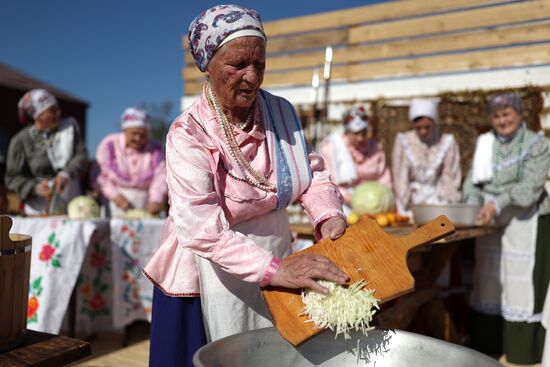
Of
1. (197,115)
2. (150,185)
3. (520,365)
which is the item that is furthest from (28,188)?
(520,365)

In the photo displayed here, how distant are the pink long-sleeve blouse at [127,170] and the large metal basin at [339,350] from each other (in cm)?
358

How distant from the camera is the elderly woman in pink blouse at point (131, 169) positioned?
5020 millimetres

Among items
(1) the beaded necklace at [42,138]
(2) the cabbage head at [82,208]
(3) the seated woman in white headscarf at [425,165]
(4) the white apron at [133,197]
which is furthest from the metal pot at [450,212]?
(1) the beaded necklace at [42,138]

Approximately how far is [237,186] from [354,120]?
10.1ft

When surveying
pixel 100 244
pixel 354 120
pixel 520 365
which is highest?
pixel 354 120

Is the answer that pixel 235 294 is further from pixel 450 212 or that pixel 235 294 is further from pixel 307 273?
pixel 450 212

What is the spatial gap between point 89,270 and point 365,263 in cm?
360

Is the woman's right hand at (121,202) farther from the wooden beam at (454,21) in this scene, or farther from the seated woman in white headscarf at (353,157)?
the wooden beam at (454,21)

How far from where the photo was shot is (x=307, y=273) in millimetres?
1538

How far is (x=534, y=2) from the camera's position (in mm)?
5492

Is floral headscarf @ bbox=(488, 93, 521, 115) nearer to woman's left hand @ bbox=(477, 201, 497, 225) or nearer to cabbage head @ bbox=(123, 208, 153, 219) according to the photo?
woman's left hand @ bbox=(477, 201, 497, 225)

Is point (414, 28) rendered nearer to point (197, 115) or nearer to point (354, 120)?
point (354, 120)

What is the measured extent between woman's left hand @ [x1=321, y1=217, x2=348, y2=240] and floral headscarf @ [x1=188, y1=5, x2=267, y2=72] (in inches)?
26.1

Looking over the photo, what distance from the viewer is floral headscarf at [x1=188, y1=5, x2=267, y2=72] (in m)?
1.71
